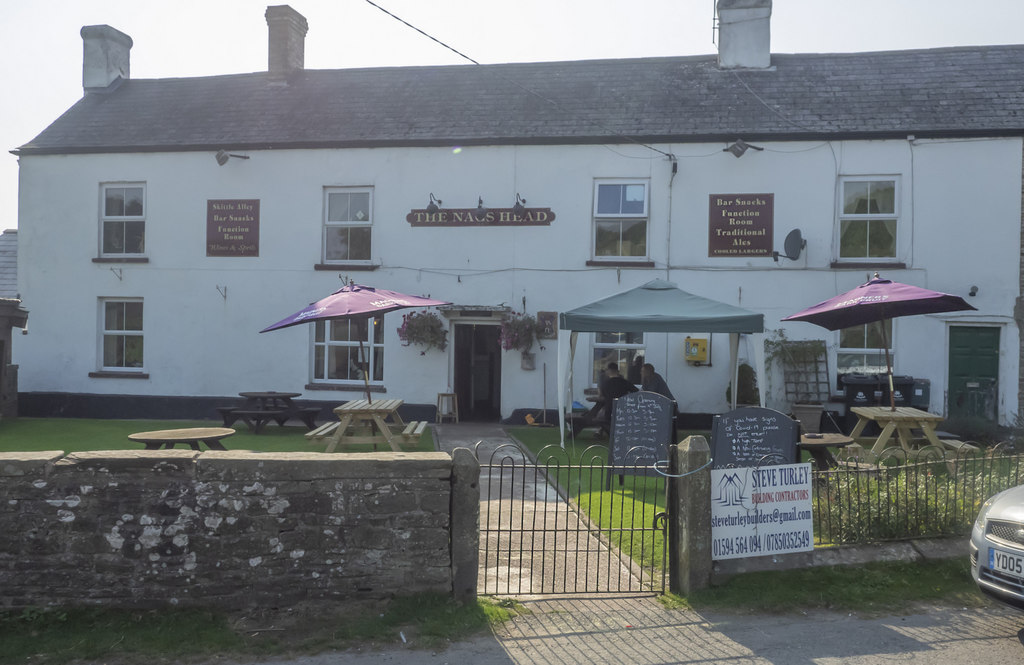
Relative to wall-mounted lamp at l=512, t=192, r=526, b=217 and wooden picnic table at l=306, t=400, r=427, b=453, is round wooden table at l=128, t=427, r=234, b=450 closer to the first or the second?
wooden picnic table at l=306, t=400, r=427, b=453

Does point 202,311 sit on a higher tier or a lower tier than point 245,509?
higher

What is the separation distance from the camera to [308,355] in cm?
1594

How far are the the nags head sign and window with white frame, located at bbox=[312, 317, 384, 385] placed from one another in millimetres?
10702

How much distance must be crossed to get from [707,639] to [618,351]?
33.2 feet

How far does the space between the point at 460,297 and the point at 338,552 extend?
1014 cm

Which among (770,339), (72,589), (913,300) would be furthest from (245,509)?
(770,339)

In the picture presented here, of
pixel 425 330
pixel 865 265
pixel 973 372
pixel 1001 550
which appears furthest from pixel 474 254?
pixel 1001 550

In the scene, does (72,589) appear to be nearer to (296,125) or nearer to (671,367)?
(671,367)

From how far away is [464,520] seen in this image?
219 inches

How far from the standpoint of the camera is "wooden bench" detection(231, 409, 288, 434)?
13680 mm

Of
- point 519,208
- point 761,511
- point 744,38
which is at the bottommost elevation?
point 761,511

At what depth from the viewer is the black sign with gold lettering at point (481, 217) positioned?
15203mm

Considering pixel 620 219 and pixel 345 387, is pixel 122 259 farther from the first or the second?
pixel 620 219

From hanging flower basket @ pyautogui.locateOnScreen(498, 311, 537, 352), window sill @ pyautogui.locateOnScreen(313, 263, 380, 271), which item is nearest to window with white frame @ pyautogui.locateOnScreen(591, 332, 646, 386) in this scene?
hanging flower basket @ pyautogui.locateOnScreen(498, 311, 537, 352)
